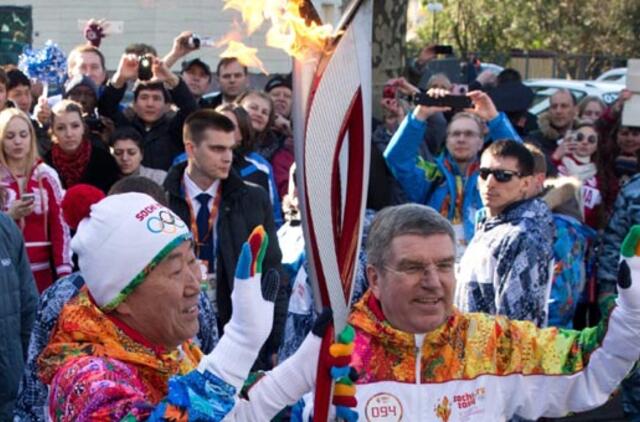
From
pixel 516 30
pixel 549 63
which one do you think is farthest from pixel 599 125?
pixel 516 30

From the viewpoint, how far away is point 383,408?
3.35 m

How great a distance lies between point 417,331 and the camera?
132 inches

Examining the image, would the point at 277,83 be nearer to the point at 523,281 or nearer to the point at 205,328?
the point at 523,281

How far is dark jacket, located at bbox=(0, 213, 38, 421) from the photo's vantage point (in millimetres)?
4910

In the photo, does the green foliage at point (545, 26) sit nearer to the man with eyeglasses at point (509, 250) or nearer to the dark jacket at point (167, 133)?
the dark jacket at point (167, 133)

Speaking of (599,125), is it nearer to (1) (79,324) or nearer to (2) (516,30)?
(1) (79,324)

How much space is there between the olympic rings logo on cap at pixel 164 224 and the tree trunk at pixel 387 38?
22.3ft

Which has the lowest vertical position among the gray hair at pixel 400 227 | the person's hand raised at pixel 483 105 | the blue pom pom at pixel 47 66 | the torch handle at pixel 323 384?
the torch handle at pixel 323 384

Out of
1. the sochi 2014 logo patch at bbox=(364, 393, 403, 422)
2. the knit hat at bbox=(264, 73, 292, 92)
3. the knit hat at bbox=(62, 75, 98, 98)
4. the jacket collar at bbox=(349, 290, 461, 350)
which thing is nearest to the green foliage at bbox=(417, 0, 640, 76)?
the knit hat at bbox=(264, 73, 292, 92)

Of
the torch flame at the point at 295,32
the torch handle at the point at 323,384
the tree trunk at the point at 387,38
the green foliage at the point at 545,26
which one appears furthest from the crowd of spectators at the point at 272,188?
the green foliage at the point at 545,26

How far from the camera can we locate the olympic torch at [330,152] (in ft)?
9.69

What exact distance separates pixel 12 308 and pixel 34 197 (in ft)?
4.22

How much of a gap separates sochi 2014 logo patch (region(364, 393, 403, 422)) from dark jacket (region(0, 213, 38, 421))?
7.13ft

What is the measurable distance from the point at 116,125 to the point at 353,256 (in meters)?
4.72
